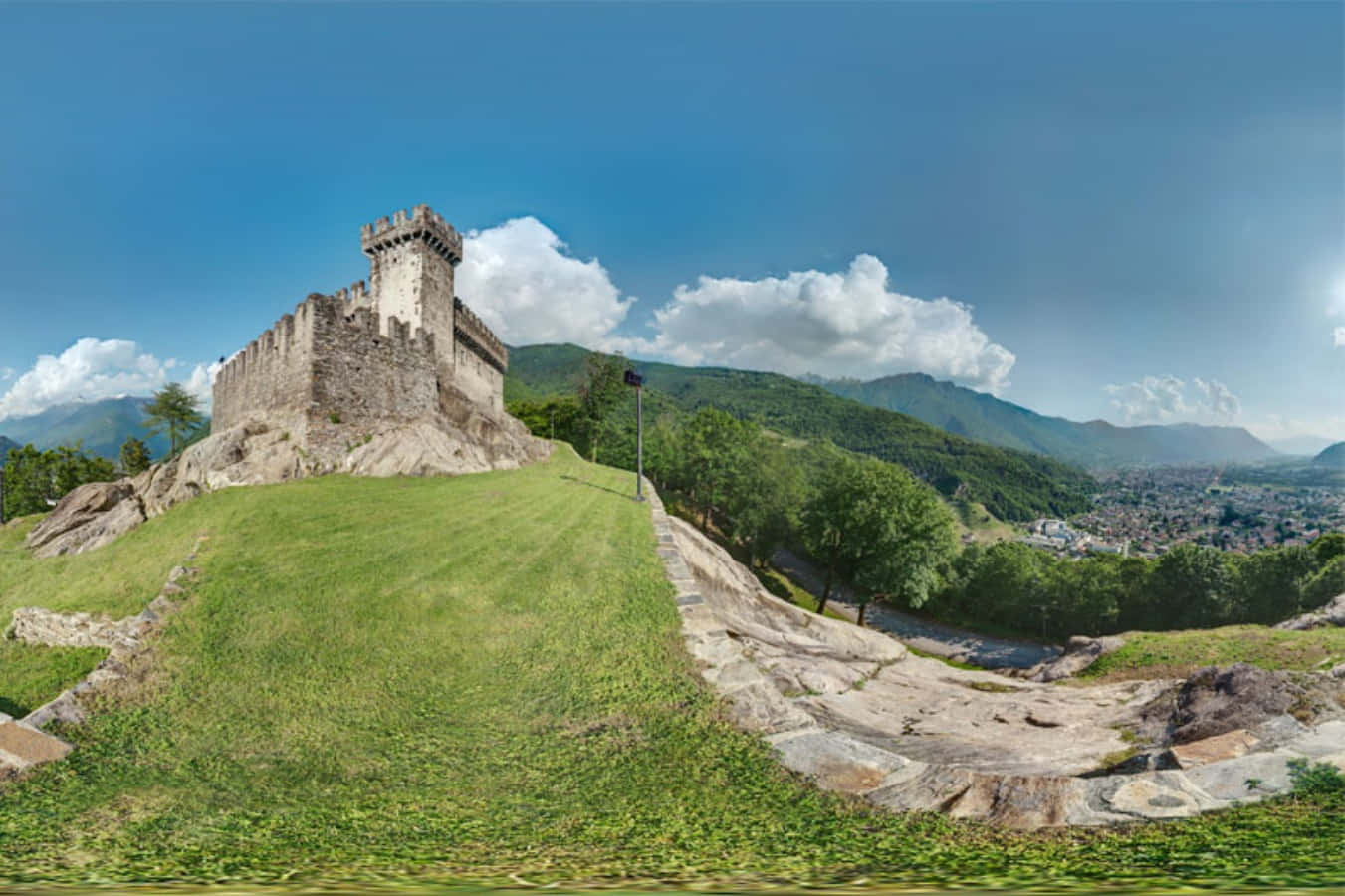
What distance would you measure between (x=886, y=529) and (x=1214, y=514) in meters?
51.4

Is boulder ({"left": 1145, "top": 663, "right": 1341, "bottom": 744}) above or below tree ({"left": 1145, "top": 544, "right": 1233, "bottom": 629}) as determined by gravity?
above

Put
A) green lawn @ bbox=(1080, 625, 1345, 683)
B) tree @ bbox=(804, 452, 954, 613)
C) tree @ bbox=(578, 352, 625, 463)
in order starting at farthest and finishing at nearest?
tree @ bbox=(578, 352, 625, 463)
tree @ bbox=(804, 452, 954, 613)
green lawn @ bbox=(1080, 625, 1345, 683)

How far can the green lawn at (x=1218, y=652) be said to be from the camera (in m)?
11.9

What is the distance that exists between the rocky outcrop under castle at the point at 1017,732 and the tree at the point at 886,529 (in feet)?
76.4

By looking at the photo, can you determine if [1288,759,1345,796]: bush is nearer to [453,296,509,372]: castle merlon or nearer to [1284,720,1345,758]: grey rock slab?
[1284,720,1345,758]: grey rock slab

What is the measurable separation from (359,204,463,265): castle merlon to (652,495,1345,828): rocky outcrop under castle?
2729cm

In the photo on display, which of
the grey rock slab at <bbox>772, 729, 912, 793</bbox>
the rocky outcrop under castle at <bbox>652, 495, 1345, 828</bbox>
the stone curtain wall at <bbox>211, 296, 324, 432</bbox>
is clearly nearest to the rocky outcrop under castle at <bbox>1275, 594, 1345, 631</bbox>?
the rocky outcrop under castle at <bbox>652, 495, 1345, 828</bbox>

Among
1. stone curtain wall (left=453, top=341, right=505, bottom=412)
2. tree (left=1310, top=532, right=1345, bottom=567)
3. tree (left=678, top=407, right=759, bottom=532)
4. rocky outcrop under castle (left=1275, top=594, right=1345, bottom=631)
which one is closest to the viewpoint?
rocky outcrop under castle (left=1275, top=594, right=1345, bottom=631)

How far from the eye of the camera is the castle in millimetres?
21891

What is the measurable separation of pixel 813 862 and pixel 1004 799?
6.97 feet

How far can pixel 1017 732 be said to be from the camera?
9320mm

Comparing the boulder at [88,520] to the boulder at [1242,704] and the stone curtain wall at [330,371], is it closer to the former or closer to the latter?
the stone curtain wall at [330,371]

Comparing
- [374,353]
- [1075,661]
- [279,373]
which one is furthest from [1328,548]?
[279,373]

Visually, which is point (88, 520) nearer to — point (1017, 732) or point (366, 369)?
point (366, 369)
